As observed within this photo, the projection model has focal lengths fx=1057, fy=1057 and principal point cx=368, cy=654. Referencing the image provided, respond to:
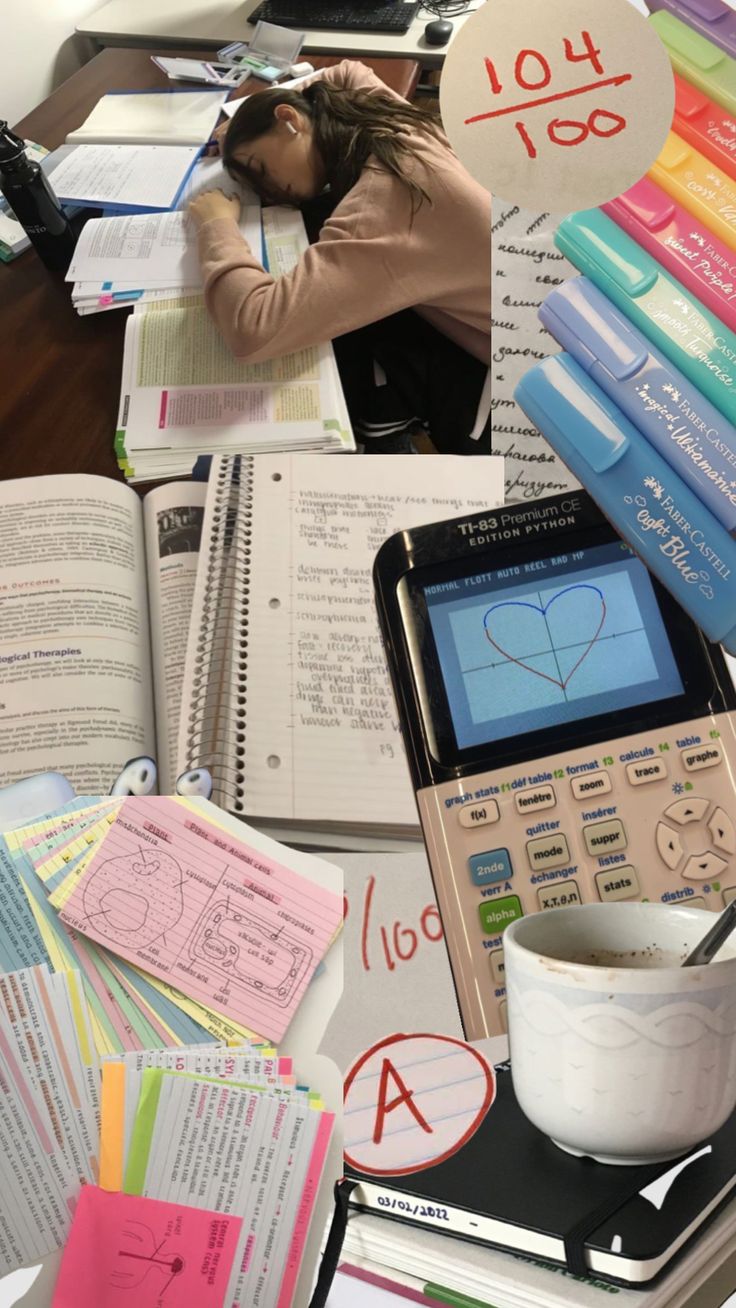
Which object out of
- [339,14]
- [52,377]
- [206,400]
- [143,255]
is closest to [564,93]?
[206,400]

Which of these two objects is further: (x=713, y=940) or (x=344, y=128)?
(x=344, y=128)

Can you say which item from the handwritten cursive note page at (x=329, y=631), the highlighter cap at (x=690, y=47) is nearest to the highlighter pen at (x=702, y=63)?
the highlighter cap at (x=690, y=47)

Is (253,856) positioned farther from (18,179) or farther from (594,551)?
(18,179)

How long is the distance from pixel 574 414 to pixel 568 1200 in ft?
0.94

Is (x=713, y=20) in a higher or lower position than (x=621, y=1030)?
higher

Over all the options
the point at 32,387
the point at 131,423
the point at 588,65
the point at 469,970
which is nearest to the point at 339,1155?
the point at 469,970

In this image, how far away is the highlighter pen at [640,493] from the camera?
0.38 m

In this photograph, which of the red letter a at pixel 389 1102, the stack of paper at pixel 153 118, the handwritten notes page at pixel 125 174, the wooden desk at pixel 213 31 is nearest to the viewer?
the red letter a at pixel 389 1102

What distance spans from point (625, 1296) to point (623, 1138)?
53mm

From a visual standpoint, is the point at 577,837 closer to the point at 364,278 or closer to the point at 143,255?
the point at 364,278

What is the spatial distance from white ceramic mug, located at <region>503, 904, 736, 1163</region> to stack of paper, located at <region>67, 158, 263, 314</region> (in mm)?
936

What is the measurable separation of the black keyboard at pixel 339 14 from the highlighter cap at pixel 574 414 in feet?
4.74

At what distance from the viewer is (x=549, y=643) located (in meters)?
0.48

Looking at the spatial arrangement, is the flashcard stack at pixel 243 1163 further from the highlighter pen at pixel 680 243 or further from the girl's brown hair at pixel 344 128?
the girl's brown hair at pixel 344 128
